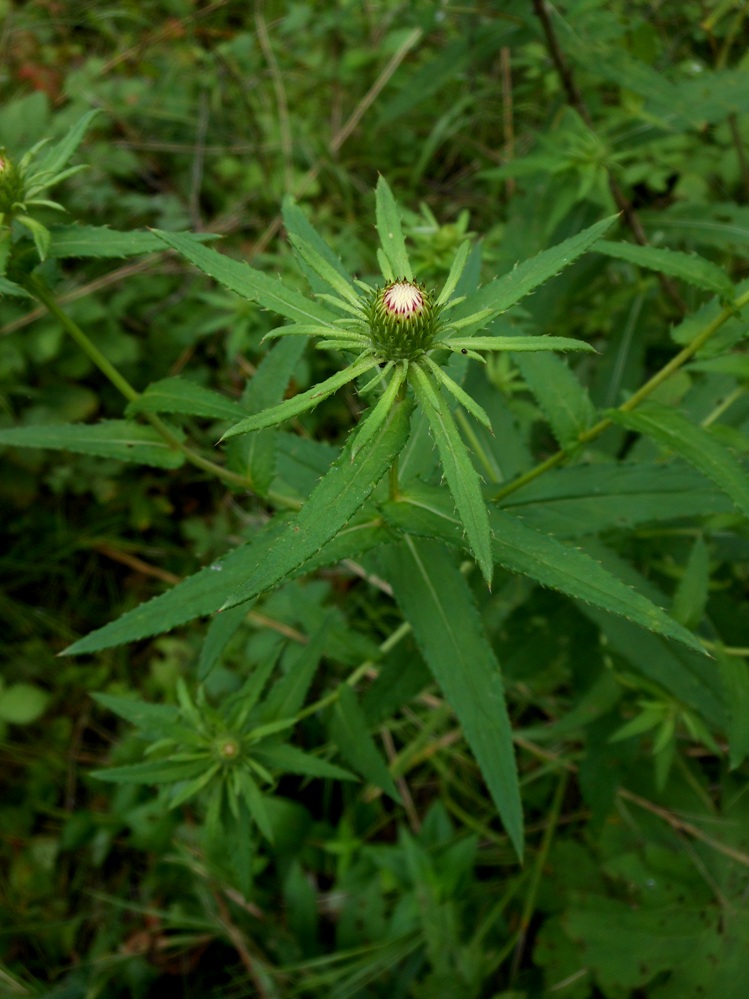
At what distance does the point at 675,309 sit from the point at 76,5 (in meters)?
4.19

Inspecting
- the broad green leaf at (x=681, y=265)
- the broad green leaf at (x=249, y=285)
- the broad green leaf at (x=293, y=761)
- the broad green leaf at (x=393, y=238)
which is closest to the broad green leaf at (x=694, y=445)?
the broad green leaf at (x=681, y=265)

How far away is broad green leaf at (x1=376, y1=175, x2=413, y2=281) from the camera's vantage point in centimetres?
155

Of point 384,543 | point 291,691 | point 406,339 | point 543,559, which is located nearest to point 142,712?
point 291,691

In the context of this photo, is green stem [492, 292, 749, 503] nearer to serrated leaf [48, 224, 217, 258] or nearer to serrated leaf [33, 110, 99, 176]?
serrated leaf [48, 224, 217, 258]

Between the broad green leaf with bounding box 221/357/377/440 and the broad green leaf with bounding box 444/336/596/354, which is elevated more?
the broad green leaf with bounding box 444/336/596/354

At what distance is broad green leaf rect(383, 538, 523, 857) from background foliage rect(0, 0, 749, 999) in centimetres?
1

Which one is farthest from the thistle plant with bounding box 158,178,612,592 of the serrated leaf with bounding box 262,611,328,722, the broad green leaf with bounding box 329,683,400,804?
the broad green leaf with bounding box 329,683,400,804

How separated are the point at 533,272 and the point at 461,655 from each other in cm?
84

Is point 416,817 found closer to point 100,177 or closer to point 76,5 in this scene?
point 100,177

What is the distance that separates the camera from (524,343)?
4.43 feet

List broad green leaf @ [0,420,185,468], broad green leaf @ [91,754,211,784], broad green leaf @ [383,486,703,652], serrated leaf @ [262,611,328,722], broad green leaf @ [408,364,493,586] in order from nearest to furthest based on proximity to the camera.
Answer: broad green leaf @ [408,364,493,586] → broad green leaf @ [383,486,703,652] → broad green leaf @ [0,420,185,468] → broad green leaf @ [91,754,211,784] → serrated leaf @ [262,611,328,722]

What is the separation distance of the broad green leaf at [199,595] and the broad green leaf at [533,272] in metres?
0.60

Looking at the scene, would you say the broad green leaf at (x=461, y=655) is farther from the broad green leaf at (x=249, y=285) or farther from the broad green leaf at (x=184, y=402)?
the broad green leaf at (x=249, y=285)

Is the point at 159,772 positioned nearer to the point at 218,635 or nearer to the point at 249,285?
the point at 218,635
